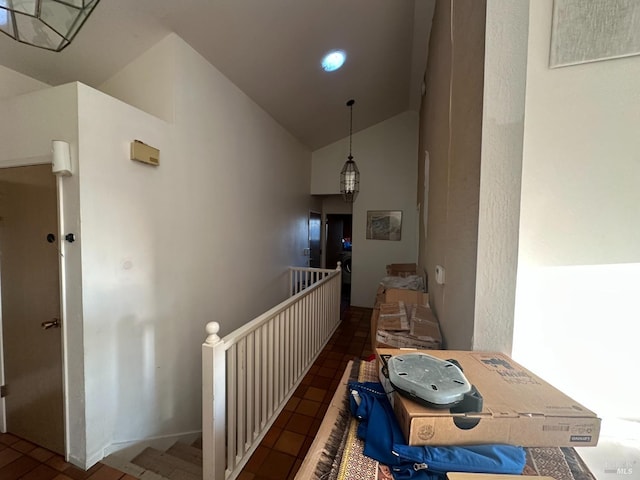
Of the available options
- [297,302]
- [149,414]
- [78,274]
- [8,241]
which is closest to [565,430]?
[297,302]

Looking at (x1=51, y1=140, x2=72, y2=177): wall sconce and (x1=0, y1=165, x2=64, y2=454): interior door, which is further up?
(x1=51, y1=140, x2=72, y2=177): wall sconce

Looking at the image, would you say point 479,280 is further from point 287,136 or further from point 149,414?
Answer: point 287,136

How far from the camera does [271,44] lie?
212 centimetres

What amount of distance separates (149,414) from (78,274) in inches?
44.4

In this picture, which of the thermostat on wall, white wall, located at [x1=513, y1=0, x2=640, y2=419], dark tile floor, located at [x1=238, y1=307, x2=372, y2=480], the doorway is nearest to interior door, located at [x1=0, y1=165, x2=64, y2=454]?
the thermostat on wall

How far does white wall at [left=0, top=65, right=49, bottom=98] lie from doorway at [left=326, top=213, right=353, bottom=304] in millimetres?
4729

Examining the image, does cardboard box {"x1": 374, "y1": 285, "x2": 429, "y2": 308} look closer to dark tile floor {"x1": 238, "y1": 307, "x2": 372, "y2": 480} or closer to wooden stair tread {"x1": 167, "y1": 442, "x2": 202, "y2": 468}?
dark tile floor {"x1": 238, "y1": 307, "x2": 372, "y2": 480}

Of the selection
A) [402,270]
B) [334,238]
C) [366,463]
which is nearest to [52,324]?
[366,463]

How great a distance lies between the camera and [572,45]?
0.87 meters

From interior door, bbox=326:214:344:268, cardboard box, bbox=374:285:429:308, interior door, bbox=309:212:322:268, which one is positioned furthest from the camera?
interior door, bbox=326:214:344:268

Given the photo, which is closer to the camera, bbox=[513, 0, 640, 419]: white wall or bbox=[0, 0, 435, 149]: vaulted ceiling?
bbox=[513, 0, 640, 419]: white wall

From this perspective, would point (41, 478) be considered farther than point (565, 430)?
Yes

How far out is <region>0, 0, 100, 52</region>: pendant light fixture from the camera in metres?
0.57

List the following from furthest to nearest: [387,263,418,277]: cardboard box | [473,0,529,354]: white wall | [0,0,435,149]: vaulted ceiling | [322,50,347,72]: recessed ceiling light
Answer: [387,263,418,277]: cardboard box, [322,50,347,72]: recessed ceiling light, [0,0,435,149]: vaulted ceiling, [473,0,529,354]: white wall
